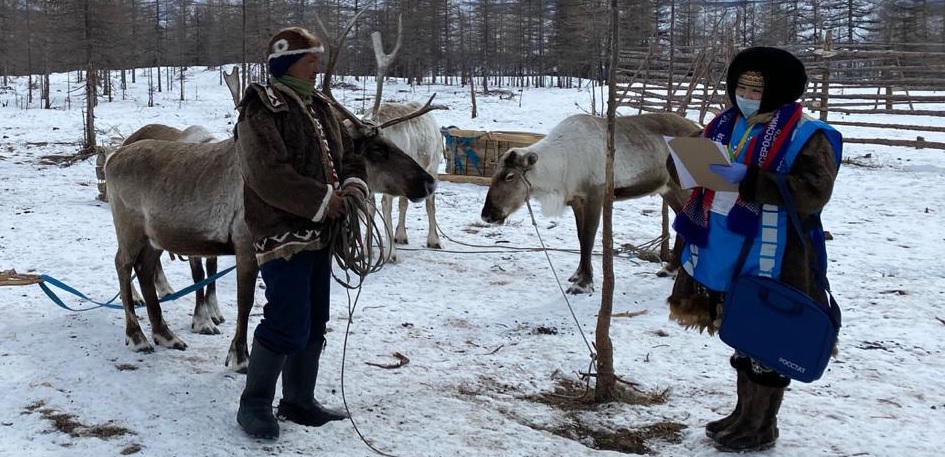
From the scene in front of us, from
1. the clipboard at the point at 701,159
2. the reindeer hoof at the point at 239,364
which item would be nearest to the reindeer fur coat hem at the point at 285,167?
the reindeer hoof at the point at 239,364

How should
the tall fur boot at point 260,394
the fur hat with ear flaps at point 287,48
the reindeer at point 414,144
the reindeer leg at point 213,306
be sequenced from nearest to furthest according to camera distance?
the fur hat with ear flaps at point 287,48
the tall fur boot at point 260,394
the reindeer leg at point 213,306
the reindeer at point 414,144

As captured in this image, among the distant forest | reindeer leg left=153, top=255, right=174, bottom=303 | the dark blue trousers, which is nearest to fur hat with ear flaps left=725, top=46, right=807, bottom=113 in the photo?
the dark blue trousers

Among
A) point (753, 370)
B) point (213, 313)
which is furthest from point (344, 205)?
point (213, 313)

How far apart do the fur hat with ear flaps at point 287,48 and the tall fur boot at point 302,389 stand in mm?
1322

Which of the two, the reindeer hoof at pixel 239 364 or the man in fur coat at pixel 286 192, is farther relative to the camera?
the reindeer hoof at pixel 239 364

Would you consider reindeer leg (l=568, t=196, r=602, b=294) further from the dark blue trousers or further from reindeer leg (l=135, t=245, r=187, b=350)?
the dark blue trousers

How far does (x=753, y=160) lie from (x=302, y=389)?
2.38 meters

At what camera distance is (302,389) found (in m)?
3.63

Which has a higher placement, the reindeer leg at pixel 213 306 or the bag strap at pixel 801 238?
the bag strap at pixel 801 238

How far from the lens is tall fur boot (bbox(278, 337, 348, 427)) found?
362 cm

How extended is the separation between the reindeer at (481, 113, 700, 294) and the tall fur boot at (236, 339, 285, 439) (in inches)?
144

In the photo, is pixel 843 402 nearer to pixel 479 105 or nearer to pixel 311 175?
pixel 311 175

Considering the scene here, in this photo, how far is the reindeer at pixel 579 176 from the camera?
6.79 meters

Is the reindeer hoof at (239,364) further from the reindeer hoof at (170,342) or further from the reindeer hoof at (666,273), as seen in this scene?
the reindeer hoof at (666,273)
